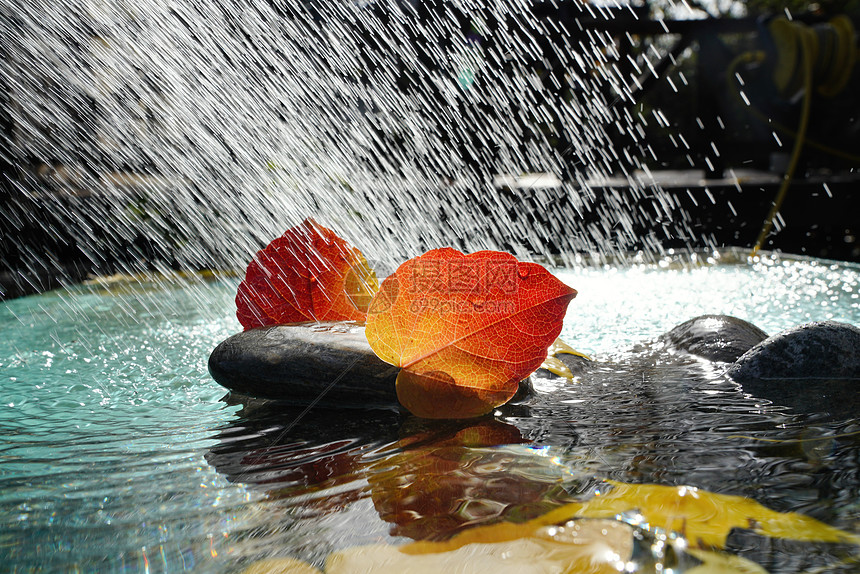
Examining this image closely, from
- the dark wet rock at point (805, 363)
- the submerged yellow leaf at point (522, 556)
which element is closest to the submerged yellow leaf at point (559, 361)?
the dark wet rock at point (805, 363)

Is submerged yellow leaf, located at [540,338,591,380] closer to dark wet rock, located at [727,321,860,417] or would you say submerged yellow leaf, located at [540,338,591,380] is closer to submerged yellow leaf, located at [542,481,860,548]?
dark wet rock, located at [727,321,860,417]

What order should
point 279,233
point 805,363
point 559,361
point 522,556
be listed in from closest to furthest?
point 522,556
point 805,363
point 559,361
point 279,233

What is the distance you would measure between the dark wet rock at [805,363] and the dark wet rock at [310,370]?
99 centimetres

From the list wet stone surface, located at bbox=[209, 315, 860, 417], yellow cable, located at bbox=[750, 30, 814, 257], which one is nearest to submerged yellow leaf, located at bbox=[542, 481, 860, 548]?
wet stone surface, located at bbox=[209, 315, 860, 417]

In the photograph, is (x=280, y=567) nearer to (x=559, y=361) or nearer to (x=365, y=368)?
(x=365, y=368)

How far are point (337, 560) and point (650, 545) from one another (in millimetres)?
457

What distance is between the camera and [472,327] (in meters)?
1.55

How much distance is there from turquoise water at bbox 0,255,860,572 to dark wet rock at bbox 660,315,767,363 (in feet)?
0.59

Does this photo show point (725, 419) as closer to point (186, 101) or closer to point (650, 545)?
point (650, 545)

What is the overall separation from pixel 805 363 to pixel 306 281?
148 centimetres

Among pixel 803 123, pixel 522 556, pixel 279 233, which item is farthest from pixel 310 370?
pixel 803 123

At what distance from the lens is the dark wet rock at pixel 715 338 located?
2006mm

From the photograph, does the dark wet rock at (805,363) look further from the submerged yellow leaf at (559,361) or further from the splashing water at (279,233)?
the submerged yellow leaf at (559,361)

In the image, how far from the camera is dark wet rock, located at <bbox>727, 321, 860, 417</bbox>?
1.71 meters
